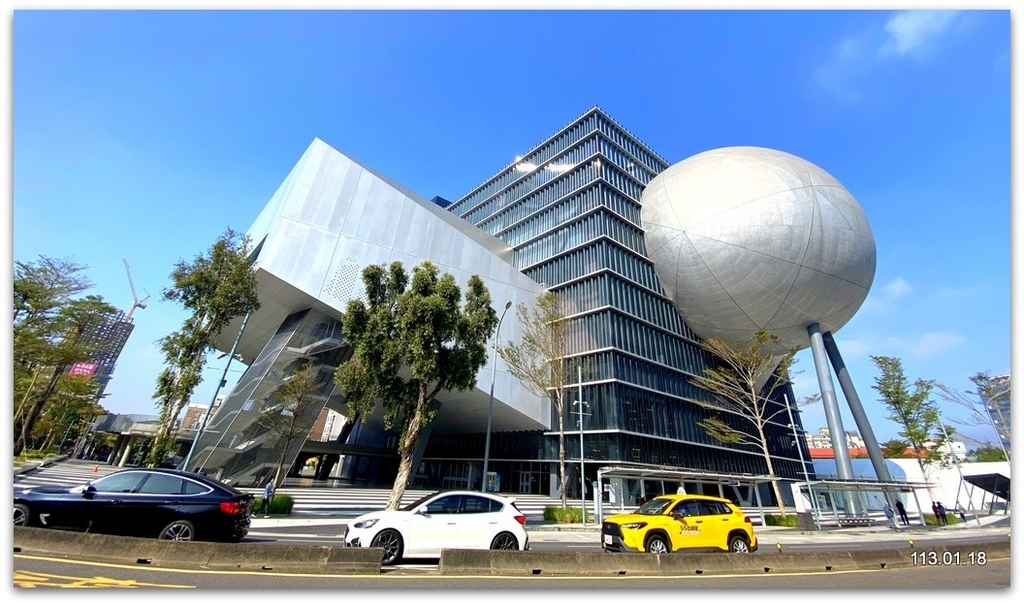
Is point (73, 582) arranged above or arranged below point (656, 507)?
below

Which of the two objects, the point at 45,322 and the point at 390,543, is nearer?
the point at 390,543

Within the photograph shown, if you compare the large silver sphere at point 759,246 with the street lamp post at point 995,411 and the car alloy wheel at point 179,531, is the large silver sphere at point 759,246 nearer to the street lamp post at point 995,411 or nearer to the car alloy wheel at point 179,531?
the street lamp post at point 995,411

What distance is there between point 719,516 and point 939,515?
29.0 m

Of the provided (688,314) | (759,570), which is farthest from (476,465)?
(759,570)

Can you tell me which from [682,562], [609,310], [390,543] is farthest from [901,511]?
[390,543]

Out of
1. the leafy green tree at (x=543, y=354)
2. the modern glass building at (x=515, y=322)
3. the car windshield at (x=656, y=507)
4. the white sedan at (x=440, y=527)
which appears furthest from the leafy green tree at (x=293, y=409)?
the car windshield at (x=656, y=507)

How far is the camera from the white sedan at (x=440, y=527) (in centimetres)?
824

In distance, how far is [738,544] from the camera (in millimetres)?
10734

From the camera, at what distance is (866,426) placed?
37156 millimetres

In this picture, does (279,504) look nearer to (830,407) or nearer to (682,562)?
(682,562)

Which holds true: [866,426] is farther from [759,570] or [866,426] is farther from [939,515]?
[759,570]

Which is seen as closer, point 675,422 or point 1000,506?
point 675,422

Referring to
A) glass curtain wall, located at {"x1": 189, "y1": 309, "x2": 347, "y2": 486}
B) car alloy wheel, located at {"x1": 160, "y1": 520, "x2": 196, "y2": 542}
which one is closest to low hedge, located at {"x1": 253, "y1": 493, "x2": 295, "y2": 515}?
glass curtain wall, located at {"x1": 189, "y1": 309, "x2": 347, "y2": 486}

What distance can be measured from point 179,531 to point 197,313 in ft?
47.5
